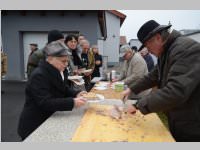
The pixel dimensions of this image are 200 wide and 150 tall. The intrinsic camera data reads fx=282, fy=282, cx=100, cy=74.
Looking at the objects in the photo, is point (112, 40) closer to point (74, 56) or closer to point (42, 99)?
A: point (74, 56)

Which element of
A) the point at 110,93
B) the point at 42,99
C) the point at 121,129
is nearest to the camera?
the point at 121,129

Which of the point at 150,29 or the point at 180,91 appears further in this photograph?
the point at 150,29

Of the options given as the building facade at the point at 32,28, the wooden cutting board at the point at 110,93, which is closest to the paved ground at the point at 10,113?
the wooden cutting board at the point at 110,93

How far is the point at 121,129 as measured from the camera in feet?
7.14

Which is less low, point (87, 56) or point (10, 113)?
point (87, 56)

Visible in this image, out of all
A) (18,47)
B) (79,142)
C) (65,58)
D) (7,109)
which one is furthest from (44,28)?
(79,142)

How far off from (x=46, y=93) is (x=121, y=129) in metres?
0.76

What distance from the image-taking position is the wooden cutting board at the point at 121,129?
6.45 ft

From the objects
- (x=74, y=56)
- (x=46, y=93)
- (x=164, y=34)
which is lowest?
(x=46, y=93)

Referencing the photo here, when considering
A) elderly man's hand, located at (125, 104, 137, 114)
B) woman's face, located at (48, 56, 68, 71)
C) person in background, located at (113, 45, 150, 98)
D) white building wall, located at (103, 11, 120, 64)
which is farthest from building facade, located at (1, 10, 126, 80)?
white building wall, located at (103, 11, 120, 64)

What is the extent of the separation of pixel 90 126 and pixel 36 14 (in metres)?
10.6

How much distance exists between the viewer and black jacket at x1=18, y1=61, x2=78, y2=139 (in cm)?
248

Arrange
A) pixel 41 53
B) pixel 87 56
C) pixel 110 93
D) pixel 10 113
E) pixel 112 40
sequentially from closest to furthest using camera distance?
pixel 110 93 < pixel 41 53 < pixel 10 113 < pixel 87 56 < pixel 112 40

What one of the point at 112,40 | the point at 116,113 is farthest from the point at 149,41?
the point at 112,40
